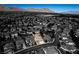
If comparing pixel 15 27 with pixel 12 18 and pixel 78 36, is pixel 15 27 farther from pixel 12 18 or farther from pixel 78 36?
pixel 78 36

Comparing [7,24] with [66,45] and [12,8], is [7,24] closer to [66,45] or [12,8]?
[12,8]

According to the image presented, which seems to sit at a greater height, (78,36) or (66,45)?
(78,36)
